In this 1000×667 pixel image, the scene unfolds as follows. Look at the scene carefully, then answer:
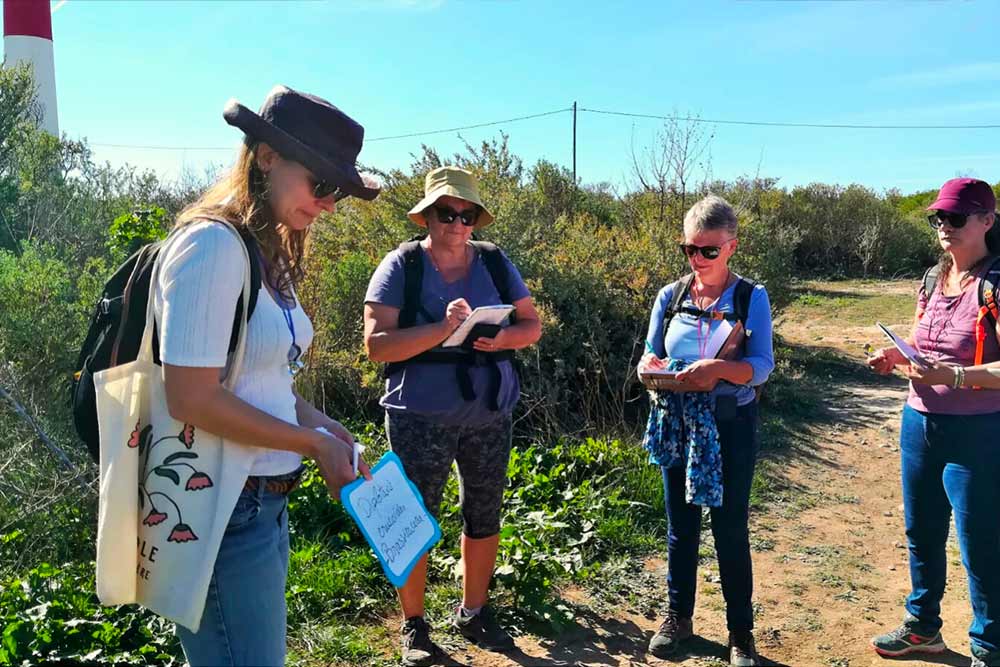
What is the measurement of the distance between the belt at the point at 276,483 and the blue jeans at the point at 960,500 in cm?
262

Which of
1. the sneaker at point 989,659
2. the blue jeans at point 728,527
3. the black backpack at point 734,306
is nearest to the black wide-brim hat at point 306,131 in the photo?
the black backpack at point 734,306

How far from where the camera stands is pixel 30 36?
18578 millimetres

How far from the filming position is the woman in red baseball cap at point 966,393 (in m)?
3.10

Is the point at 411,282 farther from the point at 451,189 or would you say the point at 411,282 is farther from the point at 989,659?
the point at 989,659

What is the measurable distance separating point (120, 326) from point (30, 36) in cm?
2075

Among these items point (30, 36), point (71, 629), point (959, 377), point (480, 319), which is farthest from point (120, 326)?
point (30, 36)

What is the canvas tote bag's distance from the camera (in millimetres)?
1635

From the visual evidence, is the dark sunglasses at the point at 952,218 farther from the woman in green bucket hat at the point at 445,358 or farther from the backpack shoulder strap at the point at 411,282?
the backpack shoulder strap at the point at 411,282

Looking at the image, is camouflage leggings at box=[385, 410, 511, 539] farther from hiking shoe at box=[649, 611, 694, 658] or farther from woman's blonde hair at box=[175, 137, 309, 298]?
woman's blonde hair at box=[175, 137, 309, 298]

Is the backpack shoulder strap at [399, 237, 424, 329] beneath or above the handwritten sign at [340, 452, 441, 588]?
above

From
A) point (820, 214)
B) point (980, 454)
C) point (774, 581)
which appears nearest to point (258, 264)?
point (980, 454)

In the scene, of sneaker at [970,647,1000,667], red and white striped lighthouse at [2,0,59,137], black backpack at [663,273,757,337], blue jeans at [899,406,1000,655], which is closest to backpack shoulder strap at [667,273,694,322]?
black backpack at [663,273,757,337]

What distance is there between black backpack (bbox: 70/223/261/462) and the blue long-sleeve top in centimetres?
207

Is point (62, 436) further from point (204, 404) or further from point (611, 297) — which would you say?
point (611, 297)
